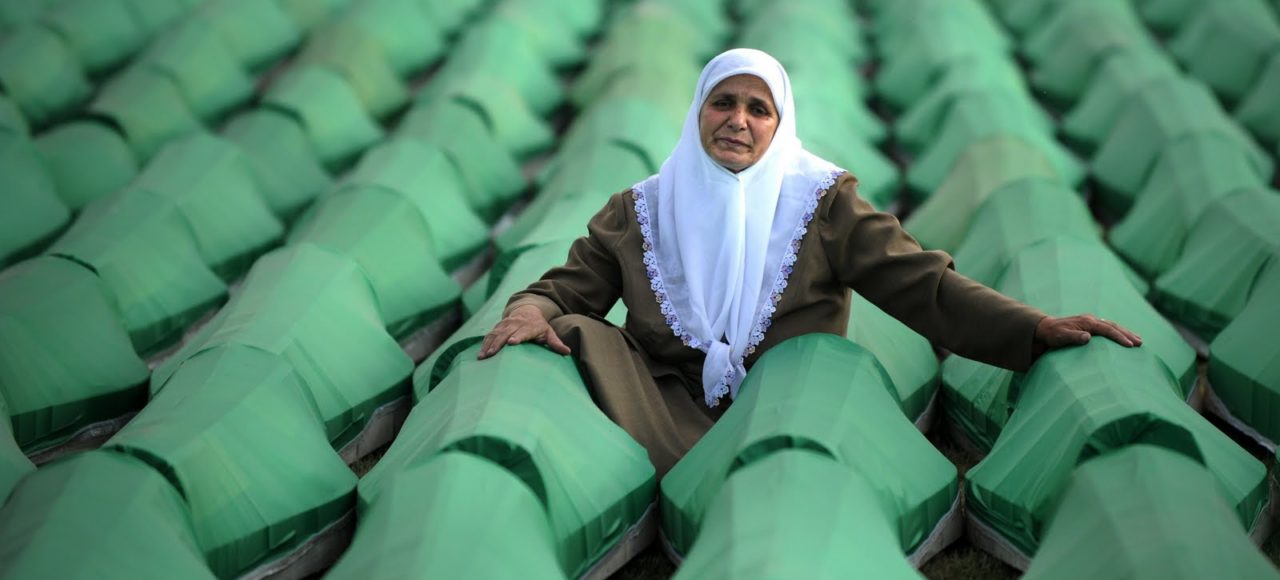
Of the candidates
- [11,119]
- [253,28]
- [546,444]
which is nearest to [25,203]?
[11,119]

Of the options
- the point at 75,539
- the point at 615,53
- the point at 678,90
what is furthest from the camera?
the point at 615,53

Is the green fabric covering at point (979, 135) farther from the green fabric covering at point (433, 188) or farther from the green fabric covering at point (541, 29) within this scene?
the green fabric covering at point (541, 29)

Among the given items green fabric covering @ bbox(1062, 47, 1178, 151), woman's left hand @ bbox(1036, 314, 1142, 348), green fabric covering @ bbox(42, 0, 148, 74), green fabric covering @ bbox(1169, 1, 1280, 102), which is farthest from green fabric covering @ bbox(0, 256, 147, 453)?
green fabric covering @ bbox(1169, 1, 1280, 102)

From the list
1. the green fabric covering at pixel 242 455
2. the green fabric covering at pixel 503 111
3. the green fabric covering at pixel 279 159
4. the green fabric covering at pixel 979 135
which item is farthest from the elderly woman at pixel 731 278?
the green fabric covering at pixel 503 111

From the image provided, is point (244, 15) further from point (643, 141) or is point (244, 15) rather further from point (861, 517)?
point (861, 517)

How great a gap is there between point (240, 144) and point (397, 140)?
45 centimetres

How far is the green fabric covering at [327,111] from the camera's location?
3.95 meters

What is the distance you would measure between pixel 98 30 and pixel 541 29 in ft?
4.81

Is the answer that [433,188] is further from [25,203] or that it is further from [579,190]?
[25,203]

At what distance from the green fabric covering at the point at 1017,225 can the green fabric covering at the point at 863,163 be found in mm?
474

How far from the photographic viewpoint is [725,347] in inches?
88.4

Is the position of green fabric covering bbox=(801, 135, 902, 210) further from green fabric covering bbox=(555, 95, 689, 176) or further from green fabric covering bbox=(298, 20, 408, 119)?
green fabric covering bbox=(298, 20, 408, 119)

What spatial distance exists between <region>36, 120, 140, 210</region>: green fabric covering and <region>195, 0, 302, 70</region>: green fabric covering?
987mm

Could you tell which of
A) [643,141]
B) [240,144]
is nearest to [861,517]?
[643,141]
